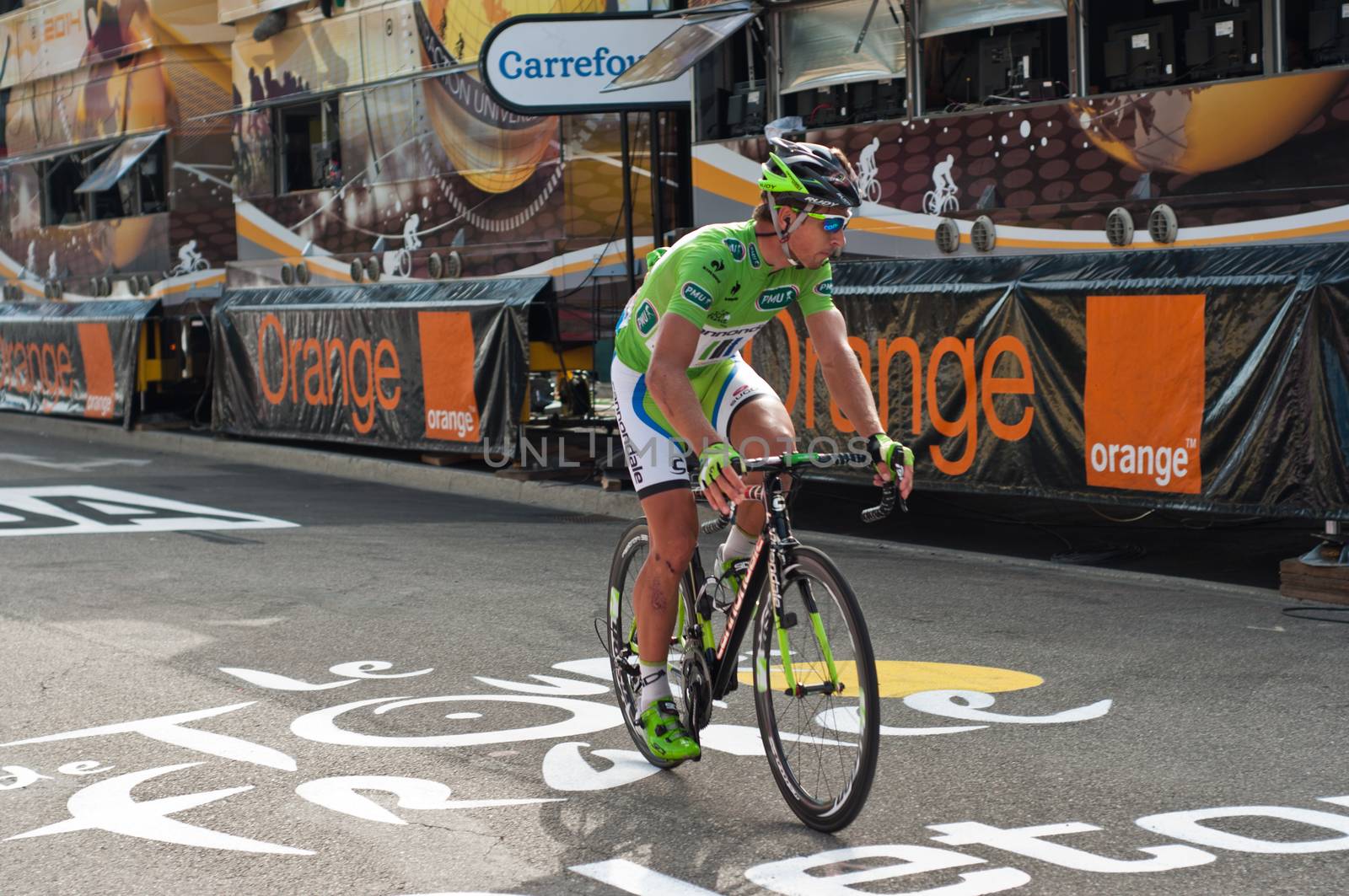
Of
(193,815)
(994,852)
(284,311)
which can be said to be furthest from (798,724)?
(284,311)

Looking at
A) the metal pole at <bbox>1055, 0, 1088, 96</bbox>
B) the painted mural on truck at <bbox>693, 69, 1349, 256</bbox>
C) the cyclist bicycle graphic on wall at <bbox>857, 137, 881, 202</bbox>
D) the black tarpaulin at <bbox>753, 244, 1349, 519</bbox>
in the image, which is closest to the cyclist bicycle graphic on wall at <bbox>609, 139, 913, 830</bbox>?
the black tarpaulin at <bbox>753, 244, 1349, 519</bbox>

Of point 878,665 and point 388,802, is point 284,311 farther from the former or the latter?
point 388,802

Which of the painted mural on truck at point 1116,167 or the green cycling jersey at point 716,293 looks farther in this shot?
the painted mural on truck at point 1116,167

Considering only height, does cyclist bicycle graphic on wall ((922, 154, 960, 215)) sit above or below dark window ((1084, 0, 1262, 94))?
below

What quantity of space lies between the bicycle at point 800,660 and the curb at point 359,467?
837 cm

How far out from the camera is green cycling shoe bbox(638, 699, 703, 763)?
576 cm

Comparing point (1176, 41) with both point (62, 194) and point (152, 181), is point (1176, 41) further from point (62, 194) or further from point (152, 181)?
point (62, 194)

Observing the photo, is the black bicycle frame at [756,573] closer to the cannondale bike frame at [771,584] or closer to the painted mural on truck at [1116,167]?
the cannondale bike frame at [771,584]

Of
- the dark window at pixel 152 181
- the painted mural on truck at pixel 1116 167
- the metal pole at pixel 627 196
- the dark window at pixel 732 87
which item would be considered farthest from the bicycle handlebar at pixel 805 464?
the dark window at pixel 152 181

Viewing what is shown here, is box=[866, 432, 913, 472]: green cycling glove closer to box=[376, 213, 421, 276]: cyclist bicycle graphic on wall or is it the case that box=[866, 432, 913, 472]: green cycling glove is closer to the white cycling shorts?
the white cycling shorts

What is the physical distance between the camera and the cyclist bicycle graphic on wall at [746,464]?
200 inches

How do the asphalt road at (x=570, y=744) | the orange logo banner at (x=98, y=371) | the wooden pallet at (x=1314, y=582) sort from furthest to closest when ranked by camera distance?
the orange logo banner at (x=98, y=371) → the wooden pallet at (x=1314, y=582) → the asphalt road at (x=570, y=744)

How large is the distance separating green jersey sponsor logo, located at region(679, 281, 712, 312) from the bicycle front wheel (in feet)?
2.74

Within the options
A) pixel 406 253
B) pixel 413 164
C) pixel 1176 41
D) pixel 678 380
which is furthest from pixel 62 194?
pixel 678 380
